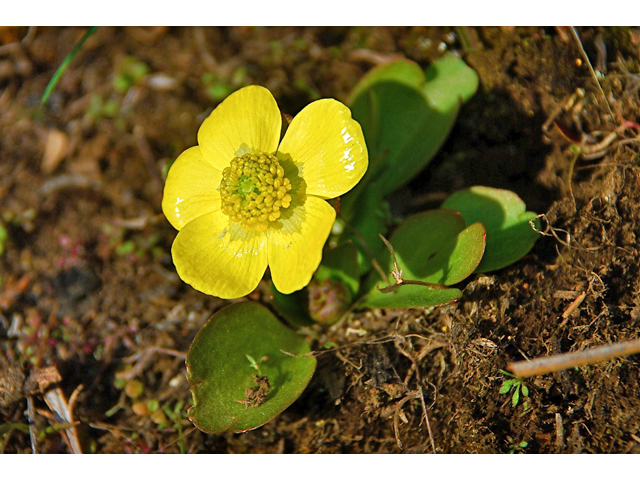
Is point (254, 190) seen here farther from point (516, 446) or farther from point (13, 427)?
point (13, 427)

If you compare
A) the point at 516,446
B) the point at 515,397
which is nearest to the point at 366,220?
the point at 515,397

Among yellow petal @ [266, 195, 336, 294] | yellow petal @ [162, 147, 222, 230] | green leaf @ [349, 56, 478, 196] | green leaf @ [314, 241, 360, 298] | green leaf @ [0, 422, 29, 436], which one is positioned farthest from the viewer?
green leaf @ [349, 56, 478, 196]

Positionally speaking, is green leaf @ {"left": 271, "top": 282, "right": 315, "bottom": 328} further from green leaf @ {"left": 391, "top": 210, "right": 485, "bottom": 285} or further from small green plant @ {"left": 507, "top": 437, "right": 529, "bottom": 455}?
small green plant @ {"left": 507, "top": 437, "right": 529, "bottom": 455}

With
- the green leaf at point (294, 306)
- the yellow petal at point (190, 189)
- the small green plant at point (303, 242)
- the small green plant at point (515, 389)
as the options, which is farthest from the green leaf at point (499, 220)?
the yellow petal at point (190, 189)

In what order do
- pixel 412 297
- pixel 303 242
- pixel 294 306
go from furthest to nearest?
pixel 294 306 → pixel 412 297 → pixel 303 242

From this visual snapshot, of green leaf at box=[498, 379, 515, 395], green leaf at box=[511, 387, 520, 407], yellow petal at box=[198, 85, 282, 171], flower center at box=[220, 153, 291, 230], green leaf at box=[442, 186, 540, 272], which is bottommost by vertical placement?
green leaf at box=[511, 387, 520, 407]

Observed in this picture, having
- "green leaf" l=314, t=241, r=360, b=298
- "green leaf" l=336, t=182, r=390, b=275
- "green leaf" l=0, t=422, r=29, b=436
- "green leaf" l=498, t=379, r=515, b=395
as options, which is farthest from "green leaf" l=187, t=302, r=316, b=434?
"green leaf" l=0, t=422, r=29, b=436

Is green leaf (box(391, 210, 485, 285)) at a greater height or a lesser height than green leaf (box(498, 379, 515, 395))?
greater
